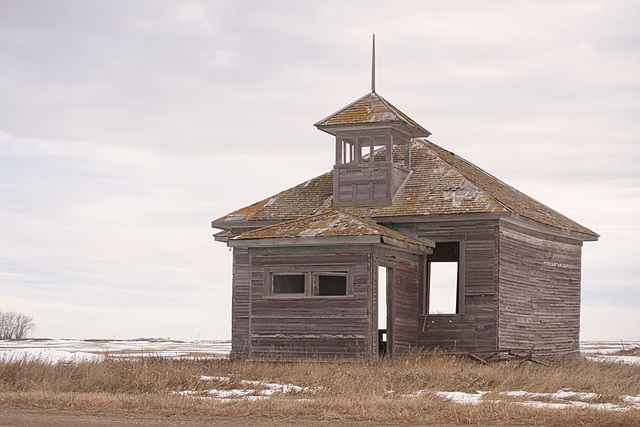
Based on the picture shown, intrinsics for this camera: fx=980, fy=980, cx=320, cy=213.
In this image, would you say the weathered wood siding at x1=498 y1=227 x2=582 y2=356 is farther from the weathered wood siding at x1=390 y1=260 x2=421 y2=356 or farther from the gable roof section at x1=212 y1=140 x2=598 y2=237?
the weathered wood siding at x1=390 y1=260 x2=421 y2=356

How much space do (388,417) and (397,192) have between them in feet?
48.0

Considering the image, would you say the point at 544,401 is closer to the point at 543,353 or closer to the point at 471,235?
Result: the point at 471,235

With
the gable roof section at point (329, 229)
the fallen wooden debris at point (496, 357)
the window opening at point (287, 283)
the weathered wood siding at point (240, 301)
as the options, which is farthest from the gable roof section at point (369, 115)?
the fallen wooden debris at point (496, 357)

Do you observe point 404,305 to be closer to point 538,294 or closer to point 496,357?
point 496,357

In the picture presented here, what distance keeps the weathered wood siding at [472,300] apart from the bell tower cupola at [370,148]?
251 centimetres

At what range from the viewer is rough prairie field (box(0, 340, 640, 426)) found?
589 inches

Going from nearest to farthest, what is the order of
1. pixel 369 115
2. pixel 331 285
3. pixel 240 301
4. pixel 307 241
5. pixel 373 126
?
pixel 307 241 → pixel 373 126 → pixel 369 115 → pixel 240 301 → pixel 331 285

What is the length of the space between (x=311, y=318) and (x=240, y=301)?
18.5ft

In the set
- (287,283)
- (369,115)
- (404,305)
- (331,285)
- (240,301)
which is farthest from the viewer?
(331,285)

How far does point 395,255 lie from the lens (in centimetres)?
2583

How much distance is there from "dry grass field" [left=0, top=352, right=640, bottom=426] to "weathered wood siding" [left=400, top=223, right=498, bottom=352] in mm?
2573

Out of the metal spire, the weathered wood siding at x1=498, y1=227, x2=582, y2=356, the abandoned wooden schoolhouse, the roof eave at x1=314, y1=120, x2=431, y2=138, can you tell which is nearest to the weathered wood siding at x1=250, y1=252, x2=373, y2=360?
the abandoned wooden schoolhouse

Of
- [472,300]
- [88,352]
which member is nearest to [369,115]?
[472,300]

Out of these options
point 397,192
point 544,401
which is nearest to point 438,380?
point 544,401
